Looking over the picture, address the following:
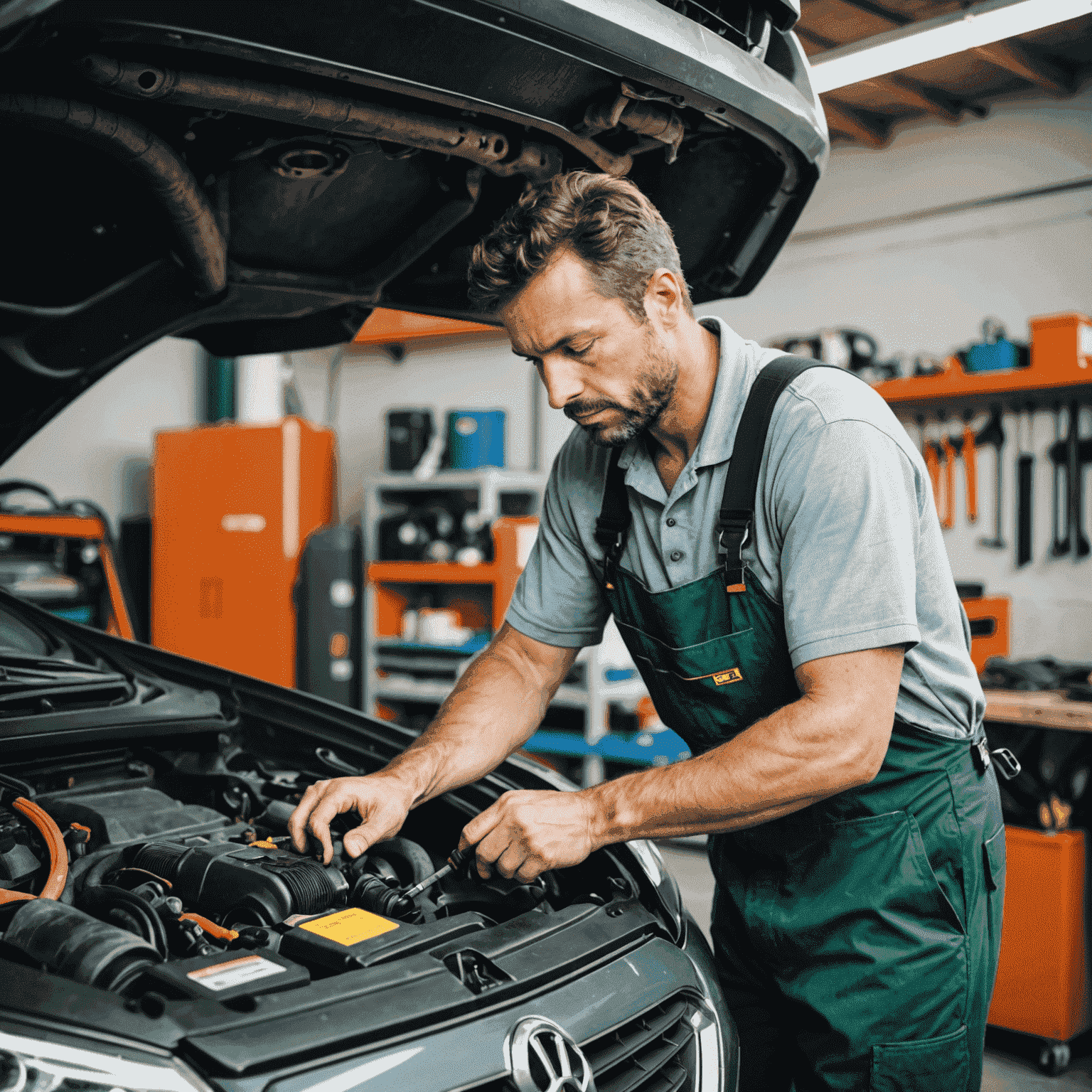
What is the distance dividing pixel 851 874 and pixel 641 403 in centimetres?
60

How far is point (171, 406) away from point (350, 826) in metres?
4.73

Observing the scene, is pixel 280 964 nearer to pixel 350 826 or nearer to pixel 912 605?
pixel 350 826

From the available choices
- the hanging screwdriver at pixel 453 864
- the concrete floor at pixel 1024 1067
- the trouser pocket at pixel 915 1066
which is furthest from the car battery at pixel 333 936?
the concrete floor at pixel 1024 1067

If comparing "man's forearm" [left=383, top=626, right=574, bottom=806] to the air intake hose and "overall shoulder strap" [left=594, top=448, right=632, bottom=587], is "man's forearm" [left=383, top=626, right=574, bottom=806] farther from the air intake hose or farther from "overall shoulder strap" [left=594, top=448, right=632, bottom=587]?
the air intake hose

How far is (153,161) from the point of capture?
1.13 meters

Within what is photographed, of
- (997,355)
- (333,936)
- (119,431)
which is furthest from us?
(119,431)

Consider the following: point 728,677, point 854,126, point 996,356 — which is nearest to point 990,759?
point 728,677

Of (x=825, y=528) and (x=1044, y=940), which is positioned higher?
(x=825, y=528)

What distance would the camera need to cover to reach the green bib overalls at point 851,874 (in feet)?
3.73

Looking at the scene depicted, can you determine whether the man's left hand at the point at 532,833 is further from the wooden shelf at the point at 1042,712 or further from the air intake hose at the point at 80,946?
the wooden shelf at the point at 1042,712

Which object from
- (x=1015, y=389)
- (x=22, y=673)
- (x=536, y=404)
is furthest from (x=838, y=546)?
(x=536, y=404)

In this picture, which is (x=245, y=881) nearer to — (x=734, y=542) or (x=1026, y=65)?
(x=734, y=542)

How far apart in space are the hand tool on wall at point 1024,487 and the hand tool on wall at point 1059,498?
0.07 metres

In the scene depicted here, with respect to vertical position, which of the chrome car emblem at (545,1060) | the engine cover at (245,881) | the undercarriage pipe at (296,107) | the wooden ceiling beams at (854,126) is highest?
the wooden ceiling beams at (854,126)
